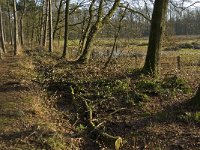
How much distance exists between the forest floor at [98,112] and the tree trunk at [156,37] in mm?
604

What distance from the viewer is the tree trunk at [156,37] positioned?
15.4m

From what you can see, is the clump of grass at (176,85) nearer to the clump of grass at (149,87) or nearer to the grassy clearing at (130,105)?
the grassy clearing at (130,105)

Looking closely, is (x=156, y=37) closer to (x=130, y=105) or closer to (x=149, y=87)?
(x=149, y=87)

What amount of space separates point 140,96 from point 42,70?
8.96m

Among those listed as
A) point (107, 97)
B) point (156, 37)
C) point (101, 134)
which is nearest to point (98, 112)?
point (107, 97)

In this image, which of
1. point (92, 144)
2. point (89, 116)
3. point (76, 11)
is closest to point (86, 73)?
point (89, 116)

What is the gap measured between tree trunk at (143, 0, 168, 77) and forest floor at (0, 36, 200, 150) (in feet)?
1.98

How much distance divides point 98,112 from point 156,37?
4951 millimetres

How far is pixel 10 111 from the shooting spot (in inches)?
441

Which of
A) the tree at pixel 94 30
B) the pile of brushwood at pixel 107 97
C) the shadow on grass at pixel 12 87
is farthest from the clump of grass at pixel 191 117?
the tree at pixel 94 30

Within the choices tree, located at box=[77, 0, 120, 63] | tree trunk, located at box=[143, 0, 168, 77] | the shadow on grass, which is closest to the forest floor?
the shadow on grass

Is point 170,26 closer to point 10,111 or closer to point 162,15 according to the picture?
point 162,15

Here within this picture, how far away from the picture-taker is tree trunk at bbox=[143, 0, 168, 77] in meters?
15.4

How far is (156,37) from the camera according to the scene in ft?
50.7
